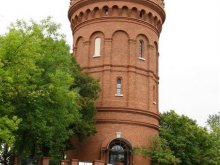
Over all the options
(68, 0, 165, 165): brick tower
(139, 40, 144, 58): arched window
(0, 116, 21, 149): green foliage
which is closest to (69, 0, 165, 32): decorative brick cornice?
(68, 0, 165, 165): brick tower

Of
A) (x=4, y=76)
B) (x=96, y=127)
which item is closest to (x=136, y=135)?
(x=96, y=127)

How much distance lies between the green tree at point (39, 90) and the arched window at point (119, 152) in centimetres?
298

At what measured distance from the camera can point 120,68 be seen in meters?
33.0

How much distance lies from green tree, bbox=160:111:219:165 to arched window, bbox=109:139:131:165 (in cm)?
343

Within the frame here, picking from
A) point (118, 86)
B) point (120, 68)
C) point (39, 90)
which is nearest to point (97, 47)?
point (120, 68)

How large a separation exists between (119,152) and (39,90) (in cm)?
1122

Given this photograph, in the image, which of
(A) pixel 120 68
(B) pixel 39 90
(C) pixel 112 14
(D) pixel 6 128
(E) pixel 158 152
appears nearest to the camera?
(D) pixel 6 128

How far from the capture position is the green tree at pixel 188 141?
31.5 m

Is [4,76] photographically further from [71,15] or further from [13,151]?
[71,15]

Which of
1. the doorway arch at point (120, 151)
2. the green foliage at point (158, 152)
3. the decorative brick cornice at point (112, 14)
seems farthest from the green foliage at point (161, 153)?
the decorative brick cornice at point (112, 14)

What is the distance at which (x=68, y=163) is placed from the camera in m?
25.5

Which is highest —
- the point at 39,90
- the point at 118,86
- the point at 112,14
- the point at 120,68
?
the point at 112,14

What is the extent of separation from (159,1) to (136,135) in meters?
12.5

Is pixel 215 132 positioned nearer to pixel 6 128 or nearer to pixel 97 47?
pixel 97 47
